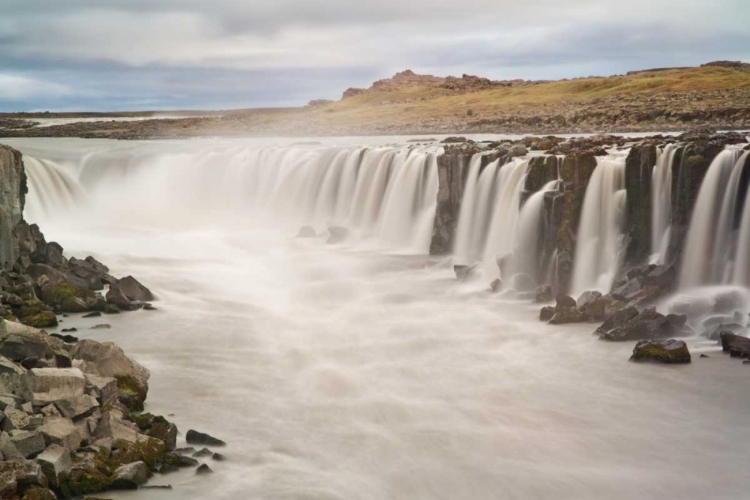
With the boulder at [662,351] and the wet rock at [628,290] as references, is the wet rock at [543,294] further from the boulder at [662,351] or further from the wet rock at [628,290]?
Result: the boulder at [662,351]

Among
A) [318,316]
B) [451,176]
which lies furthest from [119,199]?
[318,316]

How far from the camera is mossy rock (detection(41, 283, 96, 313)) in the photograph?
856 inches

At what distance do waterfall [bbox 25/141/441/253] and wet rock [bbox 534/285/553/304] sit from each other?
9388 mm

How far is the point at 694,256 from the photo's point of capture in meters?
21.9

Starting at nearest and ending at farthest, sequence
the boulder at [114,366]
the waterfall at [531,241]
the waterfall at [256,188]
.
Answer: the boulder at [114,366]
the waterfall at [531,241]
the waterfall at [256,188]

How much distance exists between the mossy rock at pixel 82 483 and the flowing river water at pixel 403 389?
13.2 inches

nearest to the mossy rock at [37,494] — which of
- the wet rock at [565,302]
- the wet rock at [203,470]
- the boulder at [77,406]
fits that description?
the boulder at [77,406]

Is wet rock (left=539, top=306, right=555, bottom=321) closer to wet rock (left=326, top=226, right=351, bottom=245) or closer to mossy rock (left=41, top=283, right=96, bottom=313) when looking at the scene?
mossy rock (left=41, top=283, right=96, bottom=313)

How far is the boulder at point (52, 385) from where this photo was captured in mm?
12391

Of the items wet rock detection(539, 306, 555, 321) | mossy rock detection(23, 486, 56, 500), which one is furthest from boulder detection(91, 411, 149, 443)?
wet rock detection(539, 306, 555, 321)

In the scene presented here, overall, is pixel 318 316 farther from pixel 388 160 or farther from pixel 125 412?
pixel 388 160

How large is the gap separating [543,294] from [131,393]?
12364 mm

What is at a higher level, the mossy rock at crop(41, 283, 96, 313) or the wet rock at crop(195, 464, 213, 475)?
the mossy rock at crop(41, 283, 96, 313)

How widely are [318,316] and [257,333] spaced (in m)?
2.53
